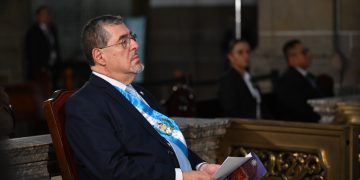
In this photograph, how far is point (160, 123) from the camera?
13.2ft

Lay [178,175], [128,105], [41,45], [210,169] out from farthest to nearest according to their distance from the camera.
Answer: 1. [41,45]
2. [210,169]
3. [128,105]
4. [178,175]

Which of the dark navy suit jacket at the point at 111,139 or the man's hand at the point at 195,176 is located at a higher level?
the dark navy suit jacket at the point at 111,139

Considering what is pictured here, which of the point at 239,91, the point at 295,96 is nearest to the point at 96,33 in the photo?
the point at 239,91

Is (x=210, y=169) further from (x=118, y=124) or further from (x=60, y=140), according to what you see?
(x=60, y=140)

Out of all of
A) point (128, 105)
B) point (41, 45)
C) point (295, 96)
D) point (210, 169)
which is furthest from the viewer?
point (41, 45)

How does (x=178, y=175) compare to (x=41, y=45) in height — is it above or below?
above

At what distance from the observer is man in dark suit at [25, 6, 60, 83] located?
43.9 feet

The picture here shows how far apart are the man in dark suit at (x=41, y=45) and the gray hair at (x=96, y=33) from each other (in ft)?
31.0

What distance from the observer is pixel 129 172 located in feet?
12.0

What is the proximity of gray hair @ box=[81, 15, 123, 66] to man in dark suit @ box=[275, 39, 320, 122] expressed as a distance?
4.31m

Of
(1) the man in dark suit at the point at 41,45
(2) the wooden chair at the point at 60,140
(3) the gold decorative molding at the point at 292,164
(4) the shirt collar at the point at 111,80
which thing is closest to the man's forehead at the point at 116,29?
(4) the shirt collar at the point at 111,80

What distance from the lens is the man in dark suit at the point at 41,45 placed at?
43.9 feet

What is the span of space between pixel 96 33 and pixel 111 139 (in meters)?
0.54

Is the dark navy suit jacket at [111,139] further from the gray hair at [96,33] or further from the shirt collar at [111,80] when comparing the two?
the gray hair at [96,33]
